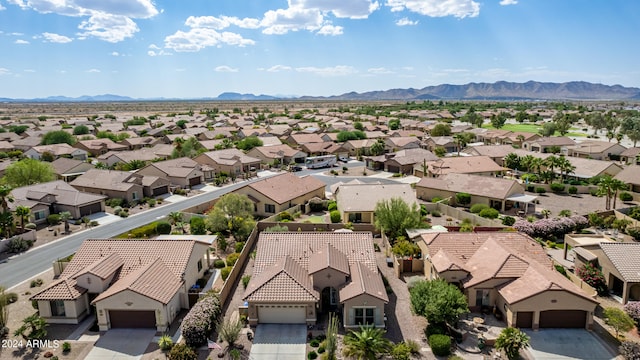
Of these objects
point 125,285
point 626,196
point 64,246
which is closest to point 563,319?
point 125,285

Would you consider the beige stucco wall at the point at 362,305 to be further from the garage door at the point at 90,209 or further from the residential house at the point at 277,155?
the residential house at the point at 277,155

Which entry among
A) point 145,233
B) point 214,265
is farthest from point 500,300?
point 145,233

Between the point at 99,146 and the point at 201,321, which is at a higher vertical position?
the point at 99,146

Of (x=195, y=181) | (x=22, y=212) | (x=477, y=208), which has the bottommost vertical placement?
(x=477, y=208)

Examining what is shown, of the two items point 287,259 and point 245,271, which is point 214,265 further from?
point 287,259

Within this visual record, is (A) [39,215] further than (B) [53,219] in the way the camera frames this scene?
Yes

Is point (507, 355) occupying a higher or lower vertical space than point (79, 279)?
lower

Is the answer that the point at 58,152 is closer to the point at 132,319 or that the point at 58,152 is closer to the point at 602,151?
the point at 132,319

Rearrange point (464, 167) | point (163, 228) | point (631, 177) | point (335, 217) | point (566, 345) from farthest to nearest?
point (464, 167), point (631, 177), point (335, 217), point (163, 228), point (566, 345)
